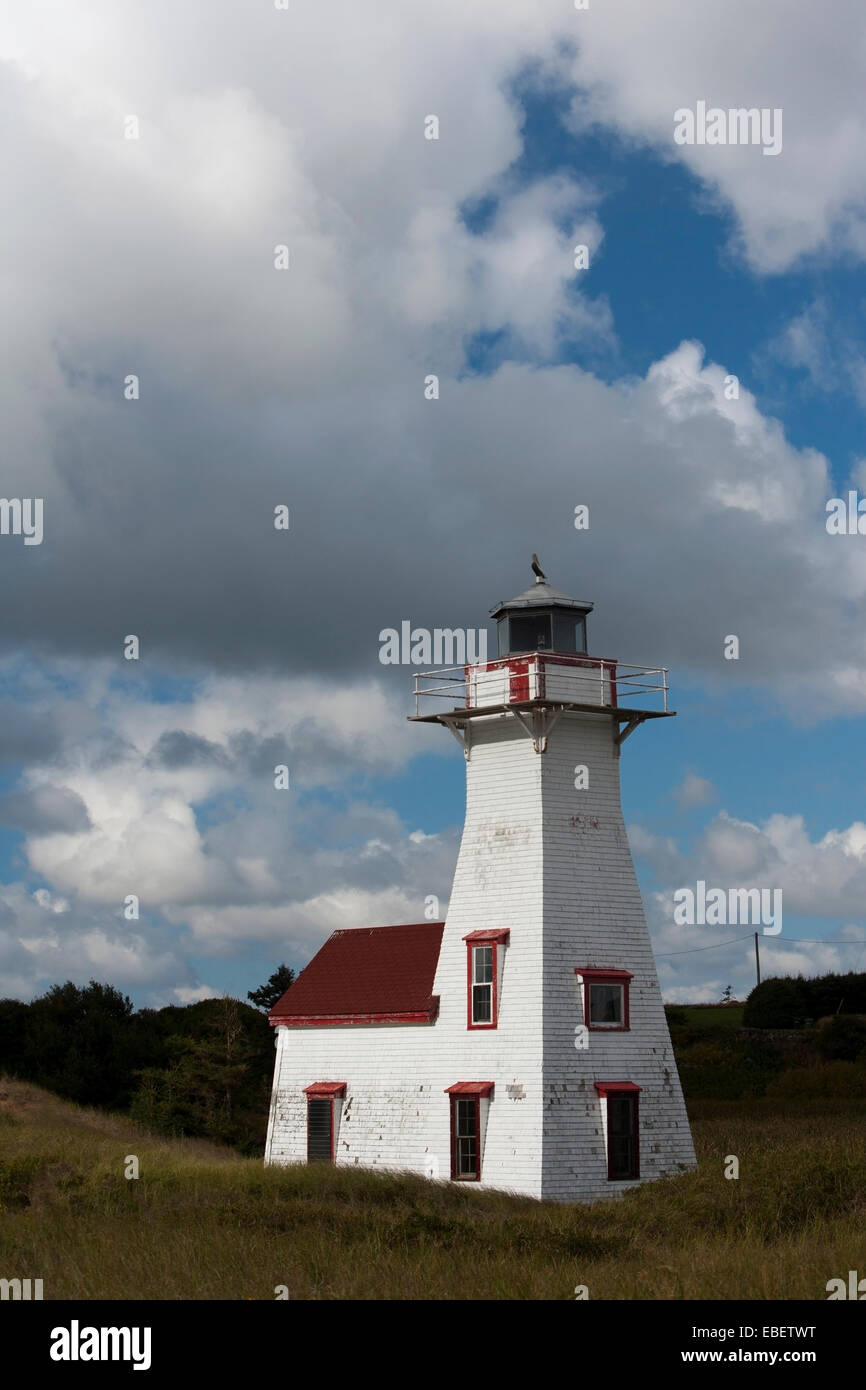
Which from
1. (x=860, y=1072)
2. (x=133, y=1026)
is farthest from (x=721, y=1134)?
(x=133, y=1026)

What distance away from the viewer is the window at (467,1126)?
1131 inches

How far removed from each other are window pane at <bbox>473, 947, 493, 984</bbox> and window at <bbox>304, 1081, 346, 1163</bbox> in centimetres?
459

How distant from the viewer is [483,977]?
97.6ft

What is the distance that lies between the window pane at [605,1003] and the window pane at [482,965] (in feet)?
6.75

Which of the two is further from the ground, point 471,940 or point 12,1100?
point 471,940

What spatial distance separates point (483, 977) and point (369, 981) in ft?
13.0

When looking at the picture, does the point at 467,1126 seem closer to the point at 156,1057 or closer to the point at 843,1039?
the point at 156,1057

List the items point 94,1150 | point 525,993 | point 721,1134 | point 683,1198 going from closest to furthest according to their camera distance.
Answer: point 683,1198
point 525,993
point 94,1150
point 721,1134

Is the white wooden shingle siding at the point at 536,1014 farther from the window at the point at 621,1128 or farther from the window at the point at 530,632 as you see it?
the window at the point at 530,632

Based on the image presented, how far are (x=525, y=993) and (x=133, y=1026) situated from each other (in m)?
22.8

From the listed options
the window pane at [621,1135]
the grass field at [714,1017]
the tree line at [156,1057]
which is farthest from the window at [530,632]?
the grass field at [714,1017]

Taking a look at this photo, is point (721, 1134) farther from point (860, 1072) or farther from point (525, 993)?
point (860, 1072)
